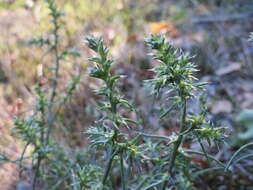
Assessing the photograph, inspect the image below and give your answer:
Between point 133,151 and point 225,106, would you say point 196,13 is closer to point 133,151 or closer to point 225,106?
point 225,106

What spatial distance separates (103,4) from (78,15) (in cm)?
30

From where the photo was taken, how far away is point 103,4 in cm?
423

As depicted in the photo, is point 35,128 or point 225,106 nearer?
point 35,128

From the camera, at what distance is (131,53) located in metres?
3.78

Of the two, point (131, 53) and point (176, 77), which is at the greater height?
point (131, 53)

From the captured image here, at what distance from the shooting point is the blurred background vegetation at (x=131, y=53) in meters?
2.64


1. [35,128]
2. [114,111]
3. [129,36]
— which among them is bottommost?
[35,128]

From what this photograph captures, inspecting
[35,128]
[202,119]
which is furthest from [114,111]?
[35,128]

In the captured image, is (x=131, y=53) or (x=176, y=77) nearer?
(x=176, y=77)

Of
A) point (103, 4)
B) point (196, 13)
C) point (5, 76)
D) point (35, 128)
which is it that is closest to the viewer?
point (35, 128)

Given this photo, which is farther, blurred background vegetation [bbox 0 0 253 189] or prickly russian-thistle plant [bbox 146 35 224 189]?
blurred background vegetation [bbox 0 0 253 189]

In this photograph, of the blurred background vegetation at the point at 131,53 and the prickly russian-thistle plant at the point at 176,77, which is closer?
the prickly russian-thistle plant at the point at 176,77

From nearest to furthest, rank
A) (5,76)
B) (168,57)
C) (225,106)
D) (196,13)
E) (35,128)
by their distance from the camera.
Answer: (168,57) → (35,128) → (225,106) → (5,76) → (196,13)

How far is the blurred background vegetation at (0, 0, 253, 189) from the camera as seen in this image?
2638 mm
